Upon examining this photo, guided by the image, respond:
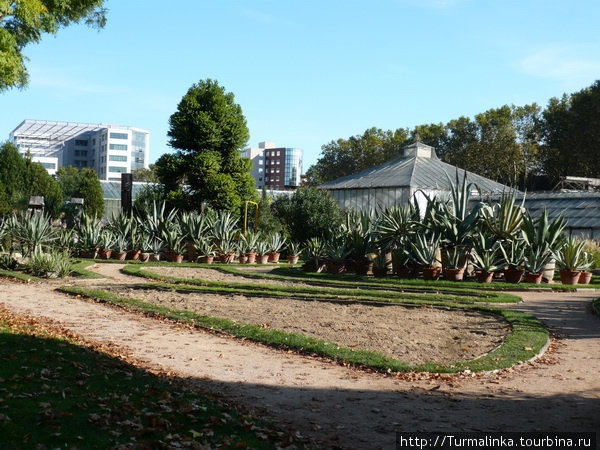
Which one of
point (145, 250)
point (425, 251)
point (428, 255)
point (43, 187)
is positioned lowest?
point (145, 250)

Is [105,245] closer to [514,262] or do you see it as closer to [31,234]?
[31,234]

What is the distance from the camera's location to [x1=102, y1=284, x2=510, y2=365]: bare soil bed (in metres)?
8.05

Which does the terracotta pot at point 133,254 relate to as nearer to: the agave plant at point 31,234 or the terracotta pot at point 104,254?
the terracotta pot at point 104,254

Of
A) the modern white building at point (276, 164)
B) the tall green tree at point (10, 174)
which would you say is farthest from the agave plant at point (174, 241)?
the modern white building at point (276, 164)

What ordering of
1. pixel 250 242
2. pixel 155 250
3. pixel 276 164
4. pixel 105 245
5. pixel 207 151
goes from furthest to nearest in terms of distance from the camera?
pixel 276 164 → pixel 207 151 → pixel 250 242 → pixel 155 250 → pixel 105 245

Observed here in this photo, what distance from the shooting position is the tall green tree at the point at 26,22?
12484 mm

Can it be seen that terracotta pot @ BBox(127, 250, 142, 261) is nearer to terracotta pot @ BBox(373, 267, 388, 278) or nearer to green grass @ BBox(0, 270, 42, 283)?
green grass @ BBox(0, 270, 42, 283)

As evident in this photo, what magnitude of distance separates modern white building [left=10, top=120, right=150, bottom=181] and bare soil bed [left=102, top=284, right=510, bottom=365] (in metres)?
110

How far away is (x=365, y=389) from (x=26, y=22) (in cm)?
1195

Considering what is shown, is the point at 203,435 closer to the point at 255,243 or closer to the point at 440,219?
the point at 440,219

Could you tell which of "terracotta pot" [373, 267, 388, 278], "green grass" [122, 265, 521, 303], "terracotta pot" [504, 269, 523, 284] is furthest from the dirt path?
"terracotta pot" [373, 267, 388, 278]

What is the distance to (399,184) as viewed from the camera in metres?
38.6

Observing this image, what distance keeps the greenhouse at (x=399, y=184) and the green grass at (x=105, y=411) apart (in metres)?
32.2

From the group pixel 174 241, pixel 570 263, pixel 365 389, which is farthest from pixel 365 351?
pixel 174 241
